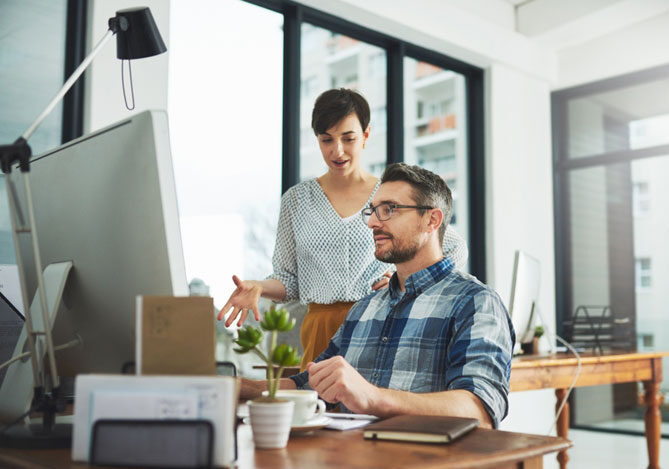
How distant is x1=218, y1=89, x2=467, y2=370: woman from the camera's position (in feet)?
7.67

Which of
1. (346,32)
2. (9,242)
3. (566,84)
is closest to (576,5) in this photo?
(566,84)

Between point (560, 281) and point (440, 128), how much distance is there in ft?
5.56

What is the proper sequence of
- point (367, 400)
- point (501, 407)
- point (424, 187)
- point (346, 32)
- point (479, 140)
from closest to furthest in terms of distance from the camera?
point (367, 400)
point (501, 407)
point (424, 187)
point (346, 32)
point (479, 140)

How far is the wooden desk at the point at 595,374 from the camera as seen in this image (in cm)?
281

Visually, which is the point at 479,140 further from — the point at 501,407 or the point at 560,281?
the point at 501,407

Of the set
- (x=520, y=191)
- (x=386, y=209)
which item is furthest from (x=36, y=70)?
(x=520, y=191)

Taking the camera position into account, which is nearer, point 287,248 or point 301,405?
point 301,405

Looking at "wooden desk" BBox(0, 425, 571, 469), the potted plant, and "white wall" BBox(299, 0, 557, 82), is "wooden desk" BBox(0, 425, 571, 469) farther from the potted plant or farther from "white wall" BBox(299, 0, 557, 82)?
"white wall" BBox(299, 0, 557, 82)

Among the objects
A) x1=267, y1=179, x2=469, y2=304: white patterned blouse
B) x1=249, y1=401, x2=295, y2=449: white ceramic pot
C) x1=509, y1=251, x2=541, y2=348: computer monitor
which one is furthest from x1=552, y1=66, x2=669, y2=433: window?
x1=249, y1=401, x2=295, y2=449: white ceramic pot

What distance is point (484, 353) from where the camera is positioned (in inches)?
54.9

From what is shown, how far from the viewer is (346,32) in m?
4.13

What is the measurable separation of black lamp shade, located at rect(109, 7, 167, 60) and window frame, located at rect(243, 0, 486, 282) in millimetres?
1830

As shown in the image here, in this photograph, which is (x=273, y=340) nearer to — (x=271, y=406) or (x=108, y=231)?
(x=271, y=406)

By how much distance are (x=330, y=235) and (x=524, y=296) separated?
1130mm
